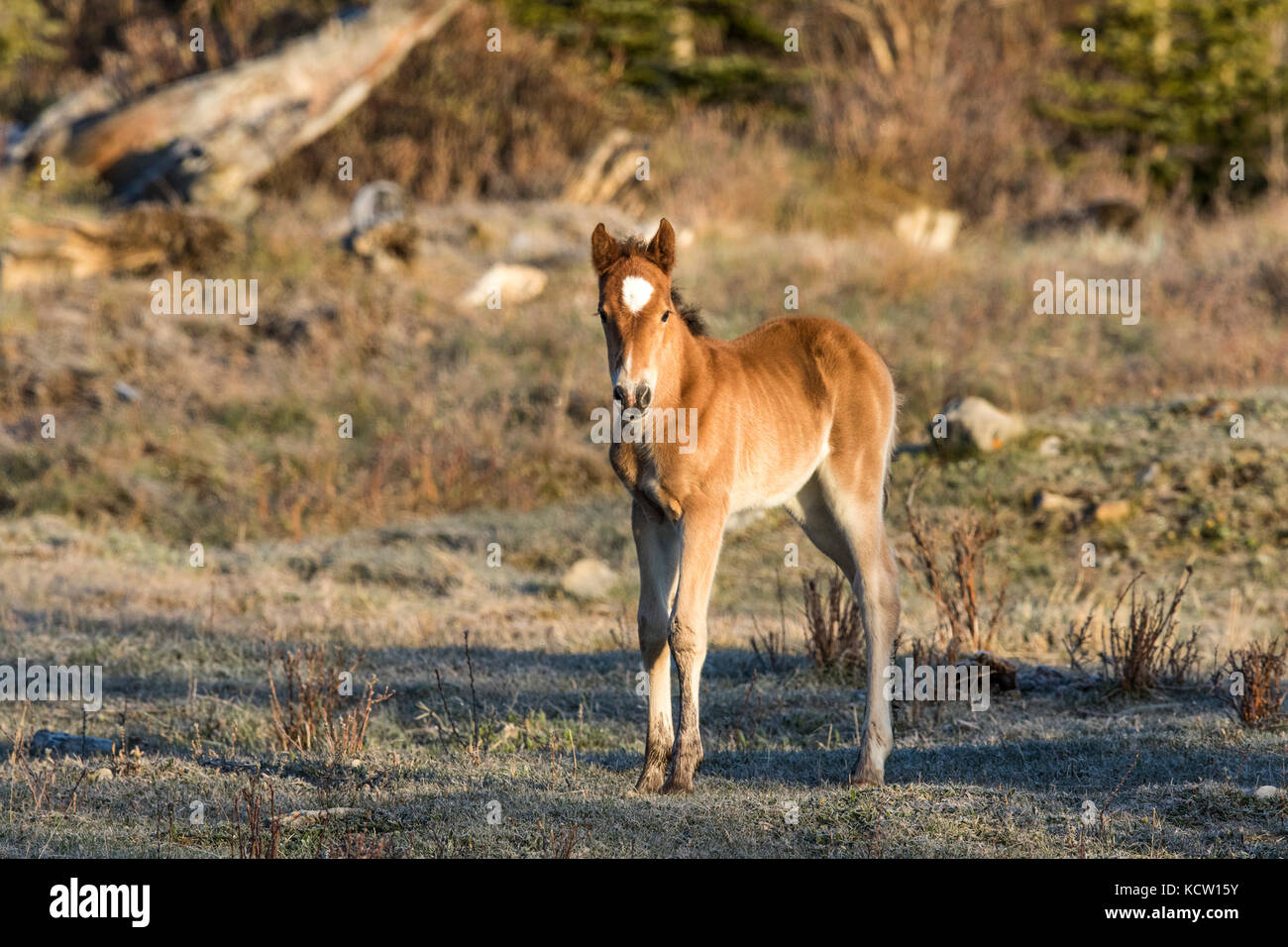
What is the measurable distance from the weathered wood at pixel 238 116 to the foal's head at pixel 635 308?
50.5 feet

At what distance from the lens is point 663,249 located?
6.09 meters

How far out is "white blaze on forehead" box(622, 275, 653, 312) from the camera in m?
5.74

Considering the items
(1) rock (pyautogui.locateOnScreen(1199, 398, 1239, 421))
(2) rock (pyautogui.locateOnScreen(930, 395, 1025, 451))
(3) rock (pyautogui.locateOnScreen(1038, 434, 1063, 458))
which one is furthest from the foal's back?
(1) rock (pyautogui.locateOnScreen(1199, 398, 1239, 421))

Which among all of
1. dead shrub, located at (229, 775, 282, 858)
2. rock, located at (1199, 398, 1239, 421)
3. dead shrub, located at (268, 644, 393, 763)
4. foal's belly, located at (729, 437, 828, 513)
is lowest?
dead shrub, located at (229, 775, 282, 858)

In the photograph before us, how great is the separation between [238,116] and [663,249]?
1624cm

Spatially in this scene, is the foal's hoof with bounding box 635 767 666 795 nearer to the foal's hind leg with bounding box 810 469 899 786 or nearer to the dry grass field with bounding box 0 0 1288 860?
the dry grass field with bounding box 0 0 1288 860

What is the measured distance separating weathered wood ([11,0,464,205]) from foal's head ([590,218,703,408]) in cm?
1539

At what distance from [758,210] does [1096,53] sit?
9972mm

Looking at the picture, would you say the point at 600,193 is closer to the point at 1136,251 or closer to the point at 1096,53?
the point at 1136,251

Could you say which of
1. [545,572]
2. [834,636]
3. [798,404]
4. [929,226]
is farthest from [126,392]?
[929,226]

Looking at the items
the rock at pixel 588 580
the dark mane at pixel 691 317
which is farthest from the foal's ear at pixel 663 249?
the rock at pixel 588 580

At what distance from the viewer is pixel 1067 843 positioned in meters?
5.57

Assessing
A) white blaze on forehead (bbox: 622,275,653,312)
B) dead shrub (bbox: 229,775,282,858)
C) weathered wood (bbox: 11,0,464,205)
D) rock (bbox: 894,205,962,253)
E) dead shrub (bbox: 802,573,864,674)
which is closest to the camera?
dead shrub (bbox: 229,775,282,858)

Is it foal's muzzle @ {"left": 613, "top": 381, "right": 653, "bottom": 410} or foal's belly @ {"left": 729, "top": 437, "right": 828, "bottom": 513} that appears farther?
foal's belly @ {"left": 729, "top": 437, "right": 828, "bottom": 513}
